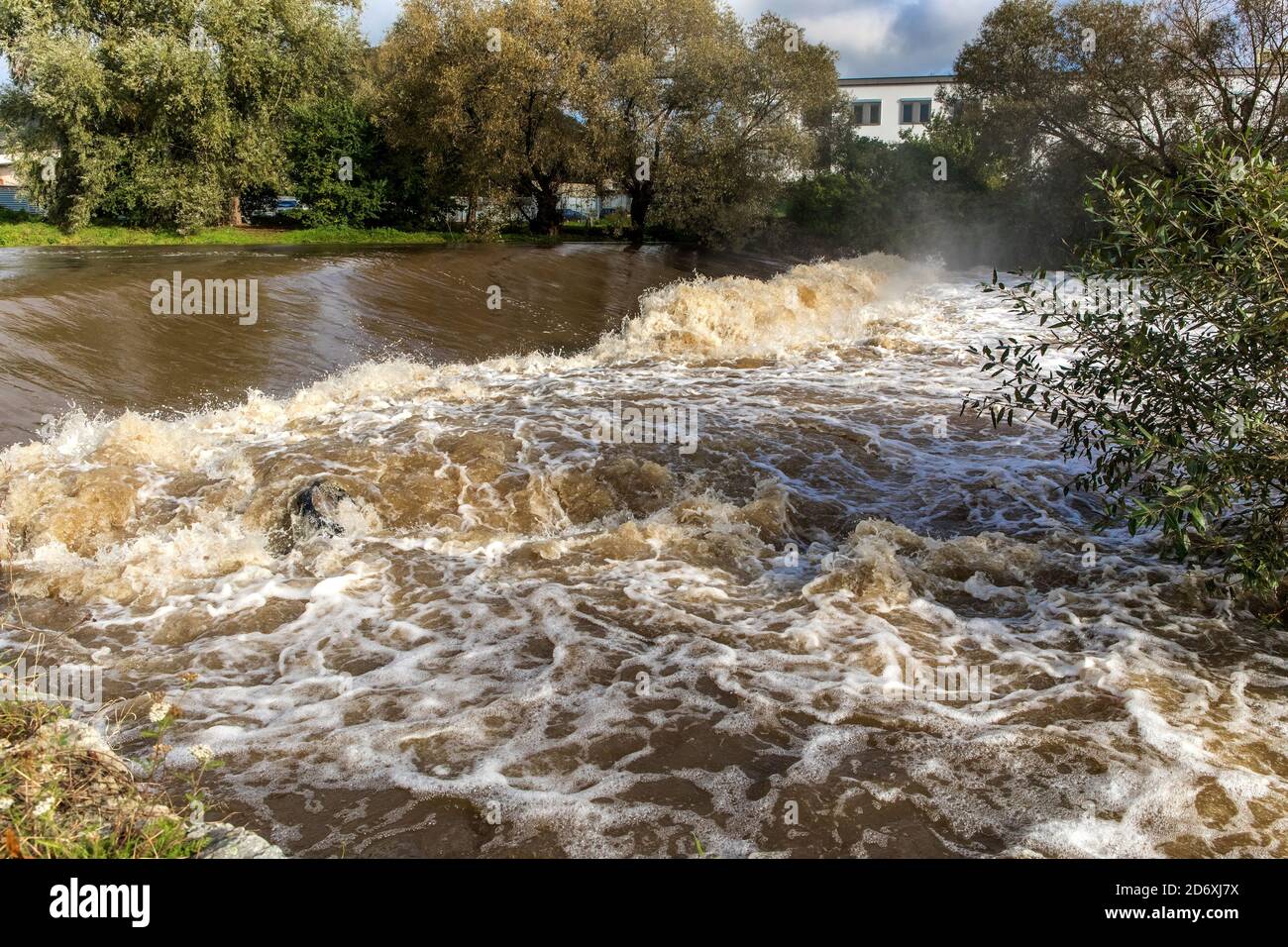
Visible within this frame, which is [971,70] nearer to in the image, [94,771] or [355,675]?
[355,675]

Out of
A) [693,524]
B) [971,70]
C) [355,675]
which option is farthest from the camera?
[971,70]

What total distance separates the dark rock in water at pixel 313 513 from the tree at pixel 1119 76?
22031mm

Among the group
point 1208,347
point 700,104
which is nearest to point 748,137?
point 700,104

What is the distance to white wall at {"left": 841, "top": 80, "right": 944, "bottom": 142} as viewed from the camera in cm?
4666

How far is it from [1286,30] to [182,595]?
1170 inches

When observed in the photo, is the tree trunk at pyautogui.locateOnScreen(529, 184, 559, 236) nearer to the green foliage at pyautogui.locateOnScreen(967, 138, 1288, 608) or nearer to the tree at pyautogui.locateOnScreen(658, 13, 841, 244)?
the tree at pyautogui.locateOnScreen(658, 13, 841, 244)

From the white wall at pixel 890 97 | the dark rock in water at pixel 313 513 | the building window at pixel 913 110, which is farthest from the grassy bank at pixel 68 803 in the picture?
the building window at pixel 913 110

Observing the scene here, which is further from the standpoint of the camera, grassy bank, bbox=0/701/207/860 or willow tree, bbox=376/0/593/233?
willow tree, bbox=376/0/593/233

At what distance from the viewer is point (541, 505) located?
8883mm

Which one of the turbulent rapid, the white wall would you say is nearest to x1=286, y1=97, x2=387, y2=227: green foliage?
the turbulent rapid

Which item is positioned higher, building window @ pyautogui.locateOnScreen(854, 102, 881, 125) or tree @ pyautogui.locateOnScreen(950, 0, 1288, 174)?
building window @ pyautogui.locateOnScreen(854, 102, 881, 125)

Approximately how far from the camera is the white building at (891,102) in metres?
46.6

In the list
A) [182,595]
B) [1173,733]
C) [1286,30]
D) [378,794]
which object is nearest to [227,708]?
[378,794]

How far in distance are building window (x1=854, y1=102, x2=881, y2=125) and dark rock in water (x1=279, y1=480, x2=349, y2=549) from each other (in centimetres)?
4581
